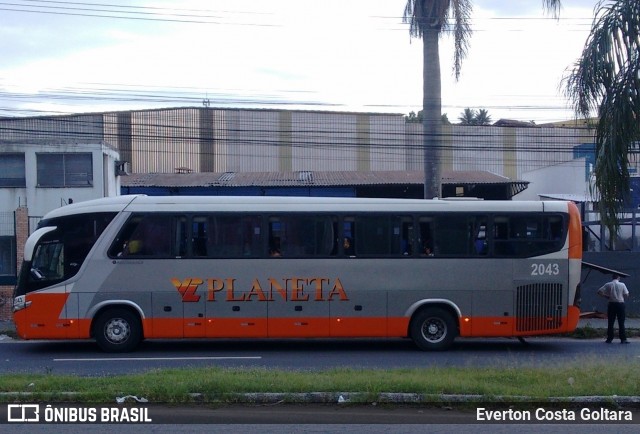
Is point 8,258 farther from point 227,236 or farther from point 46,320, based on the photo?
point 227,236

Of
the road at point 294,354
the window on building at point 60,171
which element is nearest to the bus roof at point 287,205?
the road at point 294,354

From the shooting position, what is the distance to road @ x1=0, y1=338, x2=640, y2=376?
46.8 feet

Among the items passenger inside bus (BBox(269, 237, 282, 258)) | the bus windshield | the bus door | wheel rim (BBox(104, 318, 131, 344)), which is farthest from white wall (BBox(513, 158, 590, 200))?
the bus door

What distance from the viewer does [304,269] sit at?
16922 millimetres

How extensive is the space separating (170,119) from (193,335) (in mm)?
28430

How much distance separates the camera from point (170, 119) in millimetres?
43531

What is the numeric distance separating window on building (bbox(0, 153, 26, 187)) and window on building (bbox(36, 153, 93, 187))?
0.55 m

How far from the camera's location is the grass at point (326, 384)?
9.84 m

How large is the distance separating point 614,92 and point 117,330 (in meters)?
10.7

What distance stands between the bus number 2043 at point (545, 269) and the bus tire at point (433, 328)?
2022 millimetres

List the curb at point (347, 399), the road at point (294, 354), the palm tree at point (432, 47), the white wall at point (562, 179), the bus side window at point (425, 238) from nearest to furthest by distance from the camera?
the curb at point (347, 399)
the road at point (294, 354)
the bus side window at point (425, 238)
the palm tree at point (432, 47)
the white wall at point (562, 179)

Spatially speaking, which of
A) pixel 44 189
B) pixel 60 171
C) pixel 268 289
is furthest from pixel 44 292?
pixel 60 171

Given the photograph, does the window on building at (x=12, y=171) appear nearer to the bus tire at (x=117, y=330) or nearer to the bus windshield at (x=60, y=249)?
the bus windshield at (x=60, y=249)

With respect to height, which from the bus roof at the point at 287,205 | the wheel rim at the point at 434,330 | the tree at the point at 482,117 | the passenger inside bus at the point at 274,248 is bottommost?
the wheel rim at the point at 434,330
